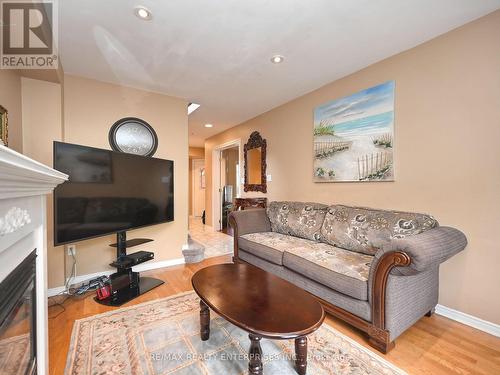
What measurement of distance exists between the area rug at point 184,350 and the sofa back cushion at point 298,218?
3.50ft

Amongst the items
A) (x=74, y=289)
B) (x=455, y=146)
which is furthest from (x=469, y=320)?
(x=74, y=289)

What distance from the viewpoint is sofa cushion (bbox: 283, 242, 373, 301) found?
161 cm

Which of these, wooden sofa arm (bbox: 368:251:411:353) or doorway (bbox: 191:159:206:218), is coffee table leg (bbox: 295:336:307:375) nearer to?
wooden sofa arm (bbox: 368:251:411:353)

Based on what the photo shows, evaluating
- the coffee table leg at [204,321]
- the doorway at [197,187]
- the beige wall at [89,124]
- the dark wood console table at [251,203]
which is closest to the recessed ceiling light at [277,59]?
the beige wall at [89,124]

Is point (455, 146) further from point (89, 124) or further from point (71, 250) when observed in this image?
point (71, 250)

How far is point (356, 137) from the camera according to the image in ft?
8.13

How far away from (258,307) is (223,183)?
4.44 meters

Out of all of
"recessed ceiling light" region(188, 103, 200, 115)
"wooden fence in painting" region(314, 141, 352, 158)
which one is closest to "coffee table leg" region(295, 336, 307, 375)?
"wooden fence in painting" region(314, 141, 352, 158)

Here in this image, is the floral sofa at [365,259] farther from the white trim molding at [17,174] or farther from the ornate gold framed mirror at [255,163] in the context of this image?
the white trim molding at [17,174]

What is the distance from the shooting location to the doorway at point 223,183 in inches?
214

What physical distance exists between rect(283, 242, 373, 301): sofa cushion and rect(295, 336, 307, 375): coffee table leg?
571 mm

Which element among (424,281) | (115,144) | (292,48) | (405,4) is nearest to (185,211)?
(115,144)

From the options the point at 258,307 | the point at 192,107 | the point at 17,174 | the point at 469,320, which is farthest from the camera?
the point at 192,107

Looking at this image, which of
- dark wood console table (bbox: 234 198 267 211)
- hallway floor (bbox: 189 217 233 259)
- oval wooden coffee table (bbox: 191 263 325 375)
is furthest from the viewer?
dark wood console table (bbox: 234 198 267 211)
